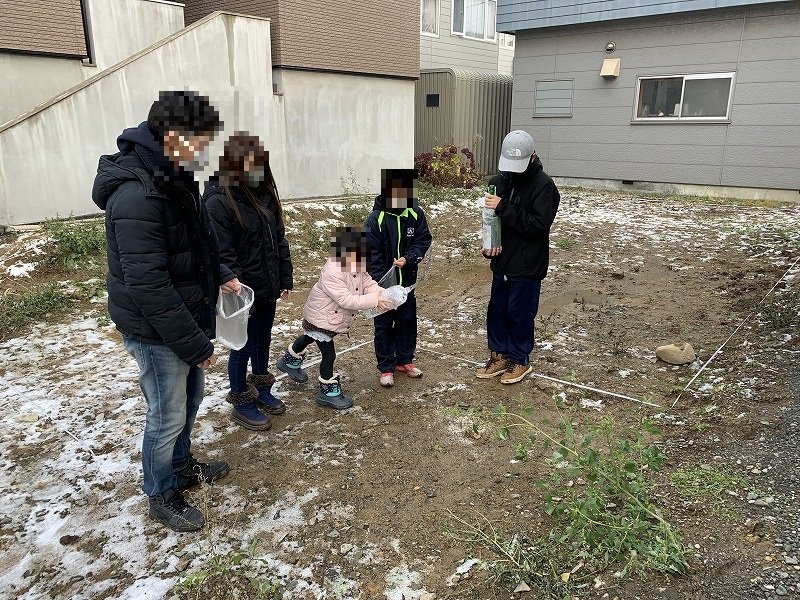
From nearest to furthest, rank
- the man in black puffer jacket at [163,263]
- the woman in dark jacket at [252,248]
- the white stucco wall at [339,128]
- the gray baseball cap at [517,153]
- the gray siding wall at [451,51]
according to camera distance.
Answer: the man in black puffer jacket at [163,263] → the woman in dark jacket at [252,248] → the gray baseball cap at [517,153] → the white stucco wall at [339,128] → the gray siding wall at [451,51]

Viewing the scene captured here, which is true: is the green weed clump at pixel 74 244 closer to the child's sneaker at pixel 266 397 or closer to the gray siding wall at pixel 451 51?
the child's sneaker at pixel 266 397

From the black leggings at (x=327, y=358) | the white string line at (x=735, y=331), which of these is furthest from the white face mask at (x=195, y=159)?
the white string line at (x=735, y=331)

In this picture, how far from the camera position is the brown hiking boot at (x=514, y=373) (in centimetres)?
422

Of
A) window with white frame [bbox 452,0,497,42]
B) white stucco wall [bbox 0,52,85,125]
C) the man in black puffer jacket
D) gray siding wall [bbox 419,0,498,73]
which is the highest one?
window with white frame [bbox 452,0,497,42]

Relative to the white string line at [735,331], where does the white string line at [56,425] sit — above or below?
below

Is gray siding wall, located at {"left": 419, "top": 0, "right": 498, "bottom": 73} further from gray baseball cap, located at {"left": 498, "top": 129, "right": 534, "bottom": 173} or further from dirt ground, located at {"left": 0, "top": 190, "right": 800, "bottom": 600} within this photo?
gray baseball cap, located at {"left": 498, "top": 129, "right": 534, "bottom": 173}

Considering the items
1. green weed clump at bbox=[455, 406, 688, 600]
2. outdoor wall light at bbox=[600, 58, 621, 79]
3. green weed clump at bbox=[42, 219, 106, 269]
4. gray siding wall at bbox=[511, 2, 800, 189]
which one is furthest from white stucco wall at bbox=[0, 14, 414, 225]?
outdoor wall light at bbox=[600, 58, 621, 79]

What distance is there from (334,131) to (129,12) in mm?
3809

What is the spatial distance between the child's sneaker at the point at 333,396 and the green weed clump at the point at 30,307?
312 centimetres

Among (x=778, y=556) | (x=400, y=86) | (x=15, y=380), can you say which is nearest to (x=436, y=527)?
(x=778, y=556)

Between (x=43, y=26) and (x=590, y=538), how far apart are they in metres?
9.05

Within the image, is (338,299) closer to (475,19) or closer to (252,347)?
(252,347)

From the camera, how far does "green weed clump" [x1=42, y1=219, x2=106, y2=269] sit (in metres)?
6.56

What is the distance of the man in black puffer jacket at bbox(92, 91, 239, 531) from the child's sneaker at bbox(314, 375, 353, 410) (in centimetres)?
131
